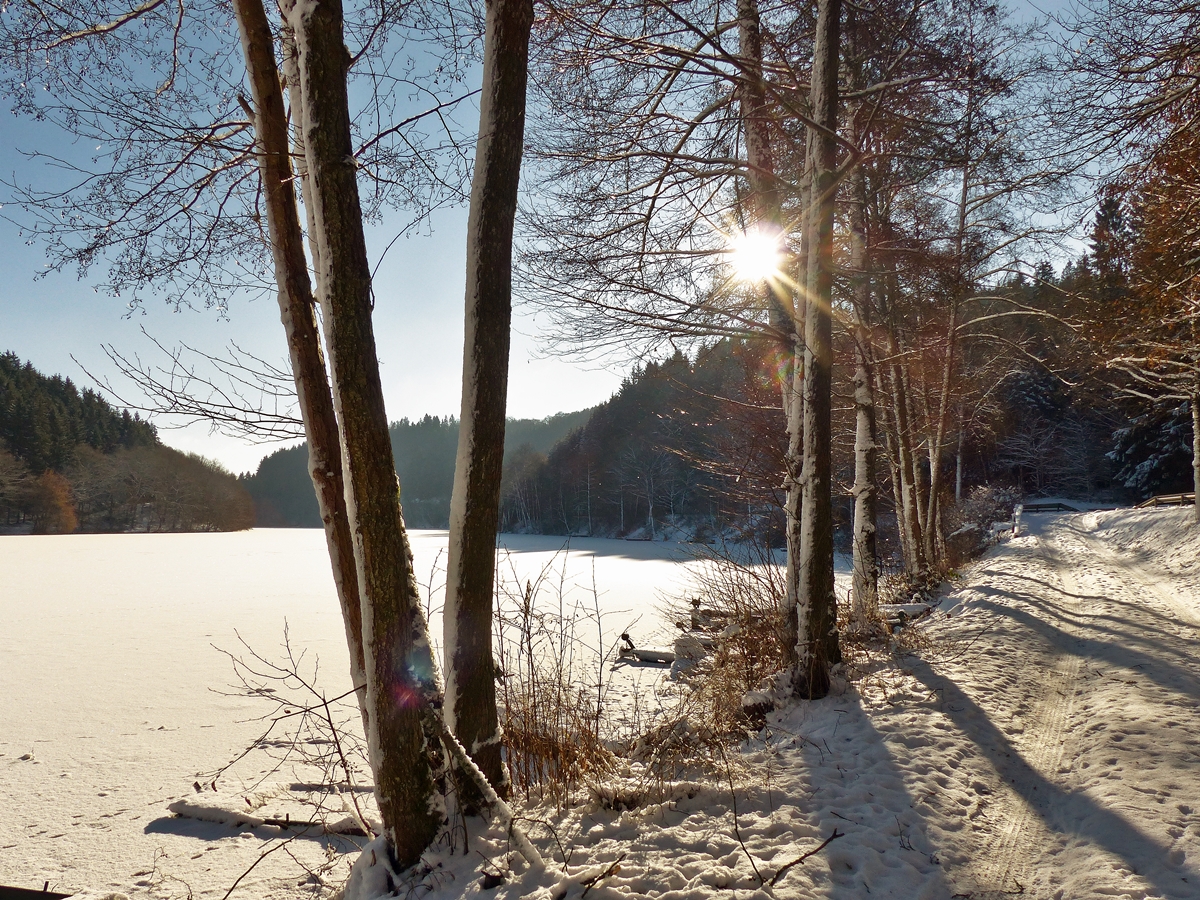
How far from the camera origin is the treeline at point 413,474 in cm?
8162

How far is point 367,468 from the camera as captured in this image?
256 centimetres

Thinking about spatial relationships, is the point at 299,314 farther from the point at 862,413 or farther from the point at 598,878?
the point at 862,413

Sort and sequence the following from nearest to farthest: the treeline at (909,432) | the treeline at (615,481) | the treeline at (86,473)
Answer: the treeline at (909,432) < the treeline at (615,481) < the treeline at (86,473)

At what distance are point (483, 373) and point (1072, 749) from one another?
388 centimetres

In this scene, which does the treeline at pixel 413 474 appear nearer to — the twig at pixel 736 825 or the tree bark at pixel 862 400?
the tree bark at pixel 862 400

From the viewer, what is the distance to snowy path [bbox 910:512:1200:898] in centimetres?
242

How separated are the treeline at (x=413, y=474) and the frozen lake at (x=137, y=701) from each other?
6344 cm

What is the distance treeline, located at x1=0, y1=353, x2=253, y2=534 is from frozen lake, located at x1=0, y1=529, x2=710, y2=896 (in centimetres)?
4246

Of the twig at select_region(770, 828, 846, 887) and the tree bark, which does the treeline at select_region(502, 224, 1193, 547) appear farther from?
the twig at select_region(770, 828, 846, 887)

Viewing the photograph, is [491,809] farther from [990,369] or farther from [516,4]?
[990,369]

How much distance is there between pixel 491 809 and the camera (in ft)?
8.86

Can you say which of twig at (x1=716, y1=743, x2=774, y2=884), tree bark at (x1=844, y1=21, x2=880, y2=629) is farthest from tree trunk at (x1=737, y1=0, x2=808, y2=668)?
twig at (x1=716, y1=743, x2=774, y2=884)

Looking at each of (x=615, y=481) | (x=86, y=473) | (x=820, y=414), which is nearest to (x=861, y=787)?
(x=820, y=414)

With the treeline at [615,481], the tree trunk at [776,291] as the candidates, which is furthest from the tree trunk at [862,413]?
the treeline at [615,481]
